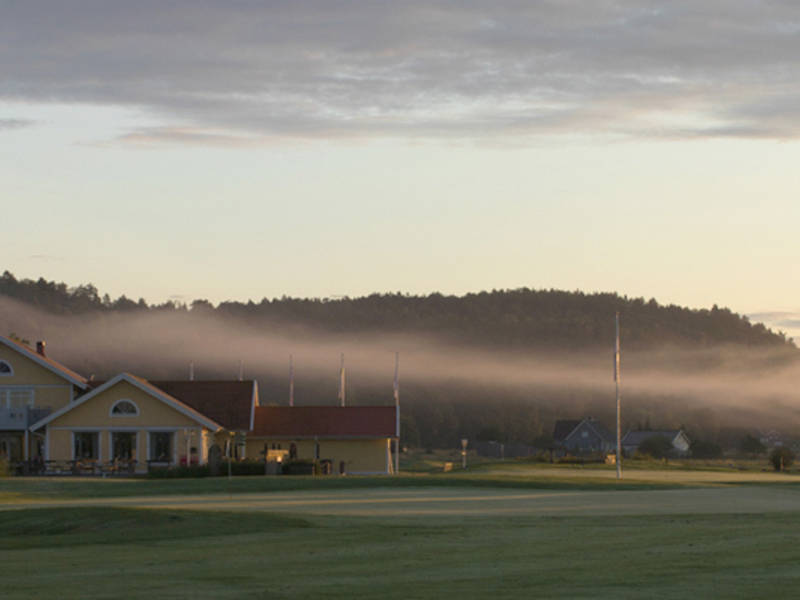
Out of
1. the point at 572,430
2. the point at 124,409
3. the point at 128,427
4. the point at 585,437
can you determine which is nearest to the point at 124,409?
the point at 124,409

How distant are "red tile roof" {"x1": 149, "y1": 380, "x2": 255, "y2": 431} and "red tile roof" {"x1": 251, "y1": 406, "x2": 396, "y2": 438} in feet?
3.66

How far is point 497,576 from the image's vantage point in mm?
20188

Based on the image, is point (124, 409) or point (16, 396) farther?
point (16, 396)

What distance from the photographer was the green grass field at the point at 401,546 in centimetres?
1902

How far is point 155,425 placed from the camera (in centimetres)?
6444

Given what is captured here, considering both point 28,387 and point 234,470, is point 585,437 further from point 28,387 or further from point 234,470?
point 234,470

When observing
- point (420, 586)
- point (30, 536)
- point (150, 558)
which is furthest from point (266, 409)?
point (420, 586)

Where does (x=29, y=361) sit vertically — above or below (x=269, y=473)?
above

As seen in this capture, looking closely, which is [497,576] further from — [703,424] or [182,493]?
[703,424]

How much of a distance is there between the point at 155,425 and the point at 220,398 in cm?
590

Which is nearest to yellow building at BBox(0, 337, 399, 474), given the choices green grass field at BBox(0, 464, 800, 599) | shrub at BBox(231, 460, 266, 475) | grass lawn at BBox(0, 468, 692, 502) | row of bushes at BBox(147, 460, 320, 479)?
row of bushes at BBox(147, 460, 320, 479)

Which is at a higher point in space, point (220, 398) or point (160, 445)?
point (220, 398)

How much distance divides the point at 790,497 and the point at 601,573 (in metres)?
25.4

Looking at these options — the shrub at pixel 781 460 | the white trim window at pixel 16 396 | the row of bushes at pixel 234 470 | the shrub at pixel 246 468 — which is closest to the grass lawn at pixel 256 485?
the row of bushes at pixel 234 470
